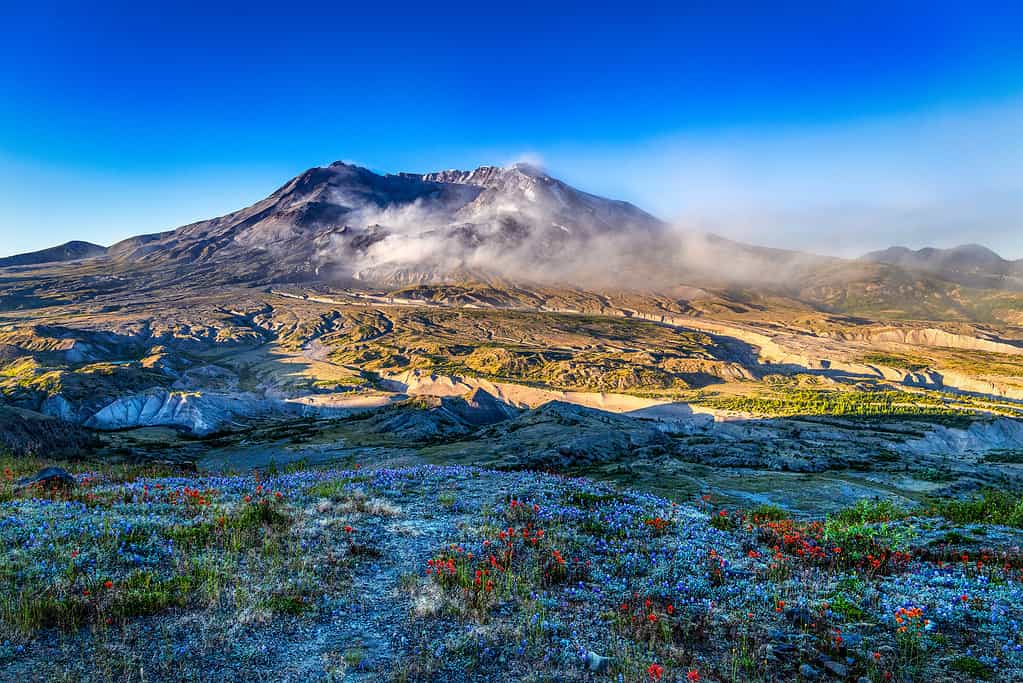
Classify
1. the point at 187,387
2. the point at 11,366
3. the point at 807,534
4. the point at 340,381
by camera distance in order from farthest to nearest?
the point at 340,381, the point at 187,387, the point at 11,366, the point at 807,534

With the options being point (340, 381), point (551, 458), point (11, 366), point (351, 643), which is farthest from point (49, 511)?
point (11, 366)

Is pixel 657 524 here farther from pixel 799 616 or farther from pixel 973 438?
pixel 973 438

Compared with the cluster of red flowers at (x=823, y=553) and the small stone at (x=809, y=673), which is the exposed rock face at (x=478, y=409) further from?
the small stone at (x=809, y=673)

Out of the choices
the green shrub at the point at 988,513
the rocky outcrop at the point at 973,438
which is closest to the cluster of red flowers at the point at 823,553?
the green shrub at the point at 988,513

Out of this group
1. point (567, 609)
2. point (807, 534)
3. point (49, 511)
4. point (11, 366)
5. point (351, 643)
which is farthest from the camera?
point (11, 366)

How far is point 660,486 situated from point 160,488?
26081mm

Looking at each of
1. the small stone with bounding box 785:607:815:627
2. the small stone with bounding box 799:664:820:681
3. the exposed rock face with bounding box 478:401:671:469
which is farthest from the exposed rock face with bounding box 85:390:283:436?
the small stone with bounding box 799:664:820:681

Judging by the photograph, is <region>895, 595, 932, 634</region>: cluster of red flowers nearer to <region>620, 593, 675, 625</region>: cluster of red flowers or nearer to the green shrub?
<region>620, 593, 675, 625</region>: cluster of red flowers

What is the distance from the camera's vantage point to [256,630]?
27.6 ft

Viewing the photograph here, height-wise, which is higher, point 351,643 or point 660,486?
point 351,643

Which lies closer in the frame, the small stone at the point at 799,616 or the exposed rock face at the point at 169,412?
the small stone at the point at 799,616

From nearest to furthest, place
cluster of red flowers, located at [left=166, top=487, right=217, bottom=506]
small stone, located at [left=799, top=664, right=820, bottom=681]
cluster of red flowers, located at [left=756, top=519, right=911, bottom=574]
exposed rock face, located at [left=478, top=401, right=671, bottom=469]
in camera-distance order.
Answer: small stone, located at [left=799, top=664, right=820, bottom=681] → cluster of red flowers, located at [left=756, top=519, right=911, bottom=574] → cluster of red flowers, located at [left=166, top=487, right=217, bottom=506] → exposed rock face, located at [left=478, top=401, right=671, bottom=469]

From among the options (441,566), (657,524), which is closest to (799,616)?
(657,524)

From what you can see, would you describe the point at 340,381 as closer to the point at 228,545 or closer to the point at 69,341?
the point at 69,341
